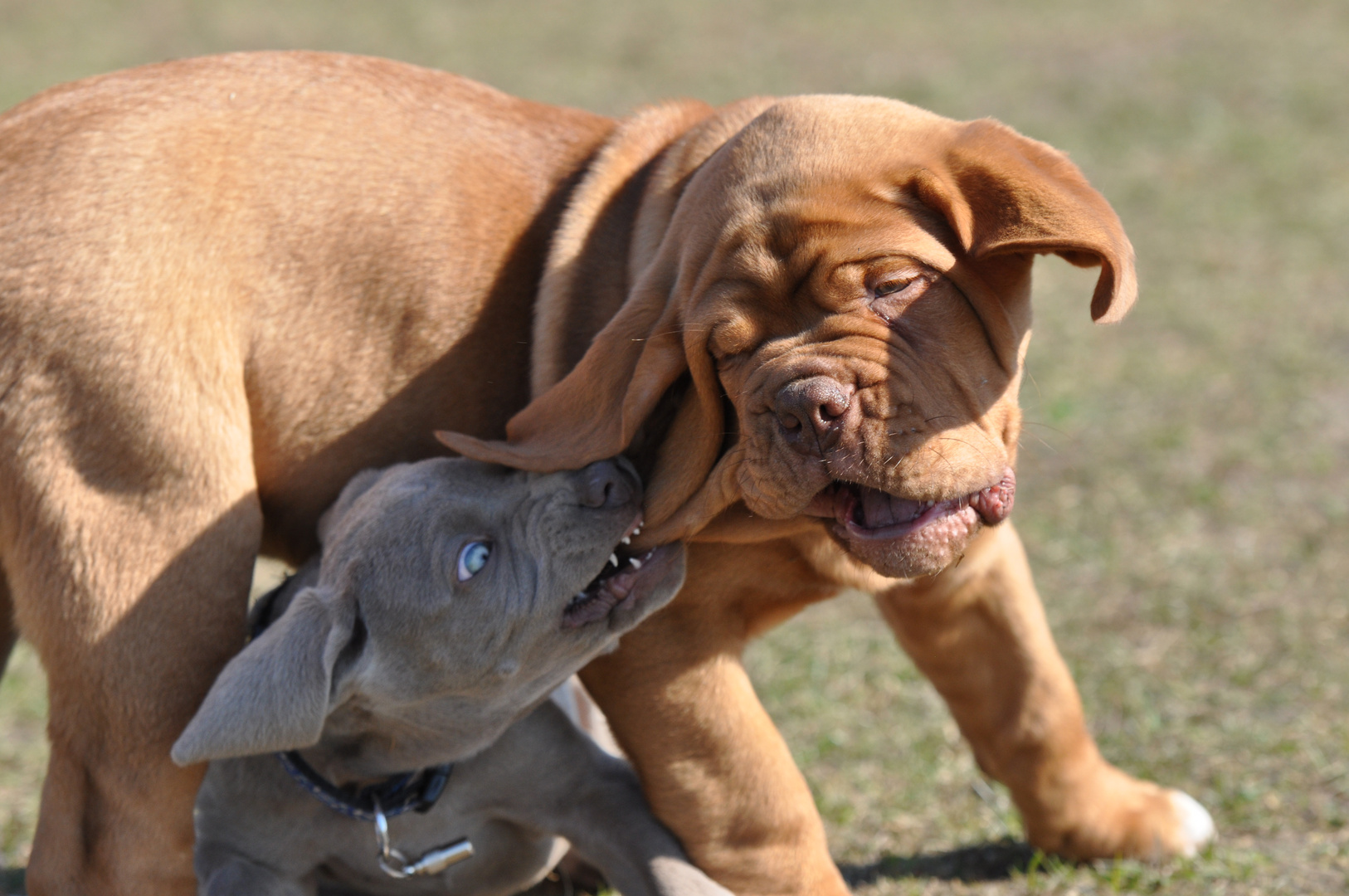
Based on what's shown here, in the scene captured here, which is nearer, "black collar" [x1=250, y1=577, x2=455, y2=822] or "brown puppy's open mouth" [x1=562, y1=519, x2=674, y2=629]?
"brown puppy's open mouth" [x1=562, y1=519, x2=674, y2=629]

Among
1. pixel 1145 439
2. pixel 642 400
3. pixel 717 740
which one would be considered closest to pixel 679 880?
pixel 717 740

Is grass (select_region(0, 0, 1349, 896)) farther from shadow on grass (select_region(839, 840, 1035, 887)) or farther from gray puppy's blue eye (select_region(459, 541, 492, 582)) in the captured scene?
gray puppy's blue eye (select_region(459, 541, 492, 582))

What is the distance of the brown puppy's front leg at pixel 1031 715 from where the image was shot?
4012 mm

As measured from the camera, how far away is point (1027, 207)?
2.87 m

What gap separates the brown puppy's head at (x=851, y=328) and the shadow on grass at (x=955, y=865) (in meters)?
1.38

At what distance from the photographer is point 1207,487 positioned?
6.18 metres

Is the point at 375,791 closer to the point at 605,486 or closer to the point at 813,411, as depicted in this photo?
the point at 605,486

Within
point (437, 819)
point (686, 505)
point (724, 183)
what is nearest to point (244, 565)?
point (437, 819)

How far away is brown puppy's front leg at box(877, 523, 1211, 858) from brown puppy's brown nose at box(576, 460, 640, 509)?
1073mm

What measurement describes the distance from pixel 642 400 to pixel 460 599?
0.72 meters

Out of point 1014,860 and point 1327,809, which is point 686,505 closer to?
point 1014,860

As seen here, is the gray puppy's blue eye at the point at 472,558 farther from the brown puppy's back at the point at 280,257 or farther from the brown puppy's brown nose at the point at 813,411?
the brown puppy's brown nose at the point at 813,411

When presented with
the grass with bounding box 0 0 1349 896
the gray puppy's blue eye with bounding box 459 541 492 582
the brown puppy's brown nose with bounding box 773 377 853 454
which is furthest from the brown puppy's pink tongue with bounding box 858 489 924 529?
the grass with bounding box 0 0 1349 896

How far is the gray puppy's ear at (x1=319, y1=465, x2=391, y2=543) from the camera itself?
11.8 feet
